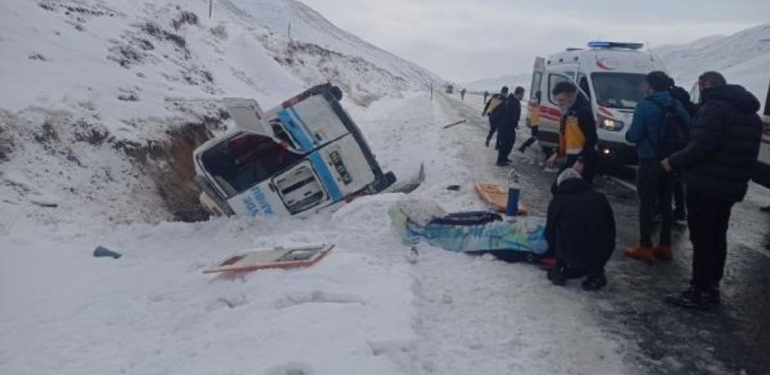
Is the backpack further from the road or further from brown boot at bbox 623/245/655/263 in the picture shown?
the road

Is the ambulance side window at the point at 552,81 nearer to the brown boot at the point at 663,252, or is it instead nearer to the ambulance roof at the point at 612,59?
the ambulance roof at the point at 612,59

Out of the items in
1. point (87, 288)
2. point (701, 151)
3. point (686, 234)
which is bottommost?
point (87, 288)

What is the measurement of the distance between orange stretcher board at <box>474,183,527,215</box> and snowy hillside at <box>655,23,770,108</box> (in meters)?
38.5

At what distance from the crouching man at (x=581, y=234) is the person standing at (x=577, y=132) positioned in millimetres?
974

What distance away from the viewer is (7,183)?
8.91 meters

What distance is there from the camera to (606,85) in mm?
12008

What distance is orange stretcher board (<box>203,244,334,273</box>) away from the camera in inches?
230

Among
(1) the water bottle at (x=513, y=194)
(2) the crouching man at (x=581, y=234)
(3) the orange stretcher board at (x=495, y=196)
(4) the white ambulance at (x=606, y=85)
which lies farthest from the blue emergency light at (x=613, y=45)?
(2) the crouching man at (x=581, y=234)

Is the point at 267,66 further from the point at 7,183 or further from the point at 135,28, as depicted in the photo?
the point at 7,183

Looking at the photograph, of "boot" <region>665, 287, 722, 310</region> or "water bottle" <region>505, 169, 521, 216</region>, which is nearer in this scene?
"boot" <region>665, 287, 722, 310</region>

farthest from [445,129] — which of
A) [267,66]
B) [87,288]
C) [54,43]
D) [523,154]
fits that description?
[87,288]

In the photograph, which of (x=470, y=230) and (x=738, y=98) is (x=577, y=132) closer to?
(x=470, y=230)

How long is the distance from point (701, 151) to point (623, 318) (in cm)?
151

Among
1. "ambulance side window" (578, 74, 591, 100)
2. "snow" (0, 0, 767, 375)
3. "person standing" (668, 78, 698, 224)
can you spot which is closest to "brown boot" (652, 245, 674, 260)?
"person standing" (668, 78, 698, 224)
